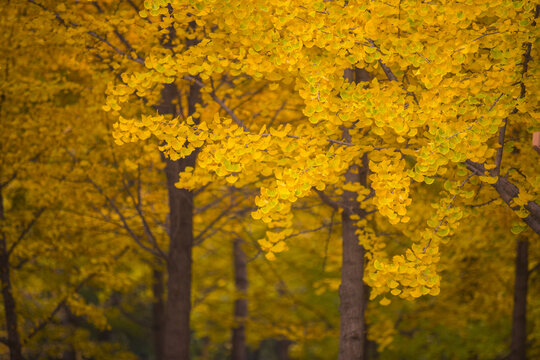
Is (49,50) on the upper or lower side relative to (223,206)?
upper

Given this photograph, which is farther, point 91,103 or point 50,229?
point 50,229

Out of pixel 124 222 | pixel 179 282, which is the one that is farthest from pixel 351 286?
pixel 124 222

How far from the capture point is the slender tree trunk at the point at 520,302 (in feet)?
28.4

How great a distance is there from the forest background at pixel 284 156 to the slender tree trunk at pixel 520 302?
0.03 m

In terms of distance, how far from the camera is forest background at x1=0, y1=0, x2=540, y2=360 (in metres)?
4.49

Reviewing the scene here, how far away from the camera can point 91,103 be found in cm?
805

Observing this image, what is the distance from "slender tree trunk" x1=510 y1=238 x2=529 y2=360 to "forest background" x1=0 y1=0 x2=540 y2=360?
0.03 metres

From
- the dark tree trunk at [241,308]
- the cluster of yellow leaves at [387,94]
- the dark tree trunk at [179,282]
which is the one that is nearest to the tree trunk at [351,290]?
the cluster of yellow leaves at [387,94]

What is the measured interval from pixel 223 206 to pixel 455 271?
5034mm

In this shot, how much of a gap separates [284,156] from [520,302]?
19.0 feet

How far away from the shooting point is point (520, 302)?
877 centimetres

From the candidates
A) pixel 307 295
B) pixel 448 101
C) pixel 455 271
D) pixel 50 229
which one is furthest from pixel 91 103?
pixel 307 295

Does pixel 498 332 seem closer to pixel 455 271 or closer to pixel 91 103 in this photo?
pixel 455 271

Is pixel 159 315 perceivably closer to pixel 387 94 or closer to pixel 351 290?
pixel 351 290
